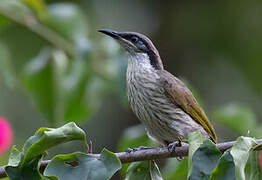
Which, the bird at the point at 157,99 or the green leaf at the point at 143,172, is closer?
the green leaf at the point at 143,172

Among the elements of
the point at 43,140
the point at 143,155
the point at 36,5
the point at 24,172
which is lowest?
the point at 143,155

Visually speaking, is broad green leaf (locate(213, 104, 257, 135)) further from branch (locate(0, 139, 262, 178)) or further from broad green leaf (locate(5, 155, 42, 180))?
broad green leaf (locate(5, 155, 42, 180))

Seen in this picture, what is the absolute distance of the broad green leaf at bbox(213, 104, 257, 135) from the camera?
14.2 ft

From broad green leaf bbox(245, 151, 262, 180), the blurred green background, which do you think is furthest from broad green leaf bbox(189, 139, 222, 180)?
the blurred green background

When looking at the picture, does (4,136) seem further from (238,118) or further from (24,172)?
(238,118)

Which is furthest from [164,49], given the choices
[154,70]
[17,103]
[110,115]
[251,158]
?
[251,158]

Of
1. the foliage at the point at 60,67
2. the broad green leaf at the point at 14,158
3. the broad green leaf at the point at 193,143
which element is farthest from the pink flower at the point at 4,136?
the broad green leaf at the point at 193,143

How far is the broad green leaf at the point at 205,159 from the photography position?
2375mm

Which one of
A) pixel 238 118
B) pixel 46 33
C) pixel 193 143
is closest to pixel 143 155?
pixel 193 143

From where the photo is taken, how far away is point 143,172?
2.98 meters

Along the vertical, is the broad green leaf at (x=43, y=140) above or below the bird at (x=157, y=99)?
above

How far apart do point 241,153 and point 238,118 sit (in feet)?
6.70

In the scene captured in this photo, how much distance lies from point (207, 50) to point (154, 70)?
139 inches

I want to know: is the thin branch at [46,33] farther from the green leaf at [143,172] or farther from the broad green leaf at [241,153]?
the broad green leaf at [241,153]
